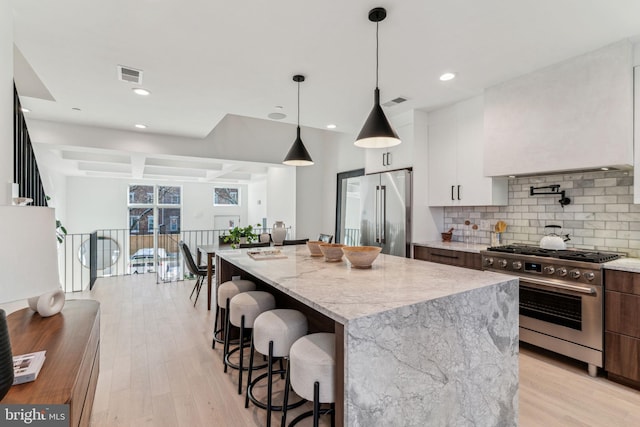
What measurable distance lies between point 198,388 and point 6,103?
215 cm

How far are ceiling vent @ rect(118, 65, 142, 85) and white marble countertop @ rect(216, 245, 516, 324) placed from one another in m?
1.94

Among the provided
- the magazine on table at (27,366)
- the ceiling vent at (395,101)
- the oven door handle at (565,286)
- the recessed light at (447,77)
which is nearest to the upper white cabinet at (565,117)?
the recessed light at (447,77)

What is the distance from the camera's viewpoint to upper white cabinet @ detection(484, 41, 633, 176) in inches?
95.7

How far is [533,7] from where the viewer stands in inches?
77.9

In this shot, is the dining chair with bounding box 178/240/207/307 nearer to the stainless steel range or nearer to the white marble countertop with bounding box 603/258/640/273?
the stainless steel range

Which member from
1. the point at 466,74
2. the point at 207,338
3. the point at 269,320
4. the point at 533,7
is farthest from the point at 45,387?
the point at 466,74

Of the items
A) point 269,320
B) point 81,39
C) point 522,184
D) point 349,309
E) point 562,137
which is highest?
point 81,39

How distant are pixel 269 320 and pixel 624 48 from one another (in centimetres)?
328

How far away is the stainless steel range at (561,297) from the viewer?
2.44 meters

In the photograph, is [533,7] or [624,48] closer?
[533,7]

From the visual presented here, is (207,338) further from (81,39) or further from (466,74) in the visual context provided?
(466,74)

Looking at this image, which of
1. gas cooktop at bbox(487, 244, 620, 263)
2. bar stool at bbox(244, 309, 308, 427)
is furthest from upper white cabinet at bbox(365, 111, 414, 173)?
bar stool at bbox(244, 309, 308, 427)

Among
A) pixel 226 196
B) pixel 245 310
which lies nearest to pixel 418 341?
pixel 245 310

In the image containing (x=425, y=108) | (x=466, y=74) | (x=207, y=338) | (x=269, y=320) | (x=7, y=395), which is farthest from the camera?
(x=425, y=108)
